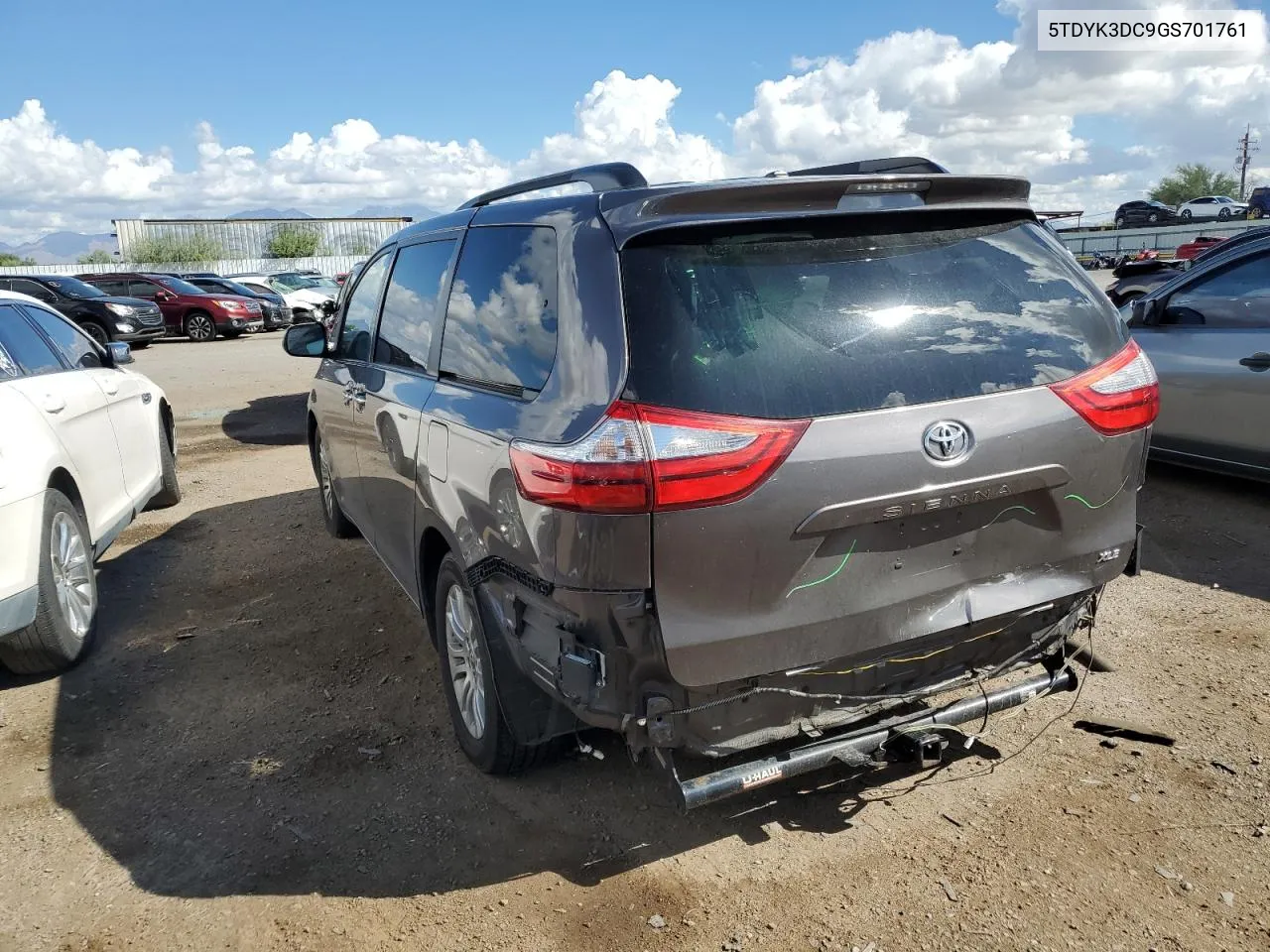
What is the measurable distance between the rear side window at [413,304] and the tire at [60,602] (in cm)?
173

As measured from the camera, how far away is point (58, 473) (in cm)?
482

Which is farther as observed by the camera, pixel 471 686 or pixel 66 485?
pixel 66 485

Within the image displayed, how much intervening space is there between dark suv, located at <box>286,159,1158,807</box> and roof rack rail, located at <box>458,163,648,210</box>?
0.8 inches

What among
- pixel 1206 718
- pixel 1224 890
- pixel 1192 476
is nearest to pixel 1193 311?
pixel 1192 476

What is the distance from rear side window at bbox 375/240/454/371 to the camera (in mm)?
3797

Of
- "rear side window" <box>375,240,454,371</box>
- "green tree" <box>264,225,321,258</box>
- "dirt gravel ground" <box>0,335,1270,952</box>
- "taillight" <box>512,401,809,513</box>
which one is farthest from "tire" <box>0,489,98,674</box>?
"green tree" <box>264,225,321,258</box>

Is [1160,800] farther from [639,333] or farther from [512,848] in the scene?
[639,333]

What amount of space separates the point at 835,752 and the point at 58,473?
4.05 meters

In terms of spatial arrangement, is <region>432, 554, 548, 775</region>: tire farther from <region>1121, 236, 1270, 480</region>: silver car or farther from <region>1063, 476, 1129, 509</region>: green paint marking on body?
<region>1121, 236, 1270, 480</region>: silver car

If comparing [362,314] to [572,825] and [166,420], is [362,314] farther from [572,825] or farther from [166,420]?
[166,420]

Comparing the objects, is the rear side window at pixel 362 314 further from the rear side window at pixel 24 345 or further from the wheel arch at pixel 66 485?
the rear side window at pixel 24 345

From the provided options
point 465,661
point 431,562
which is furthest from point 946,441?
point 431,562

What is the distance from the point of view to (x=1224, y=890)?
Result: 2.74m

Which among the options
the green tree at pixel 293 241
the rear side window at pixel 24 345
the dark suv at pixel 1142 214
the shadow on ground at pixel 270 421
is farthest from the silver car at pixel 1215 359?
the green tree at pixel 293 241
